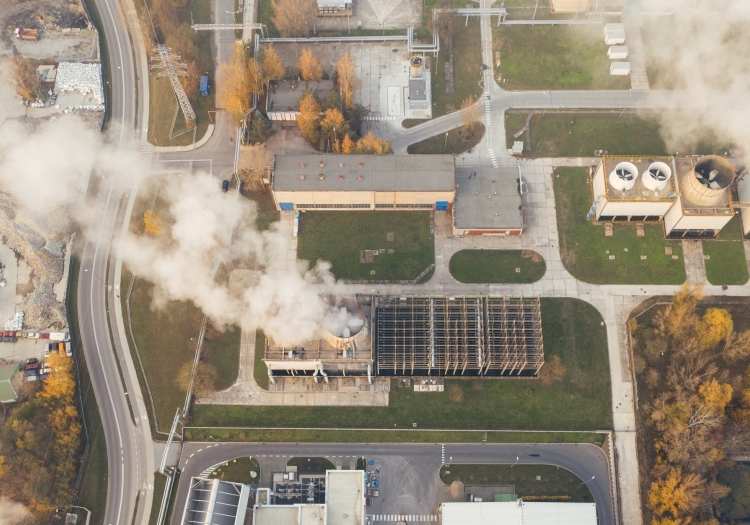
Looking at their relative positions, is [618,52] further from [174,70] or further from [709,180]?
[174,70]

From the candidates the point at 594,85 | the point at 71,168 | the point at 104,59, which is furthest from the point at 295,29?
Result: the point at 594,85

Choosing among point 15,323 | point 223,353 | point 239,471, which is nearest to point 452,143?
point 223,353

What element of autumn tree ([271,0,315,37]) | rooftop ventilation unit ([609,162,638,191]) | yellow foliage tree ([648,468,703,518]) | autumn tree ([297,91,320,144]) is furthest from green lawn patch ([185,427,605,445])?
autumn tree ([271,0,315,37])

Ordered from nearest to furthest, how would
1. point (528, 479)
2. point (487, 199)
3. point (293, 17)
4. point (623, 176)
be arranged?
1. point (528, 479)
2. point (623, 176)
3. point (487, 199)
4. point (293, 17)

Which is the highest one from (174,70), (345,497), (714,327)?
(174,70)

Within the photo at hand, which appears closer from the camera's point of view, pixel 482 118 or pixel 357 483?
pixel 357 483

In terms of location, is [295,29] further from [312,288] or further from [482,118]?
[312,288]
